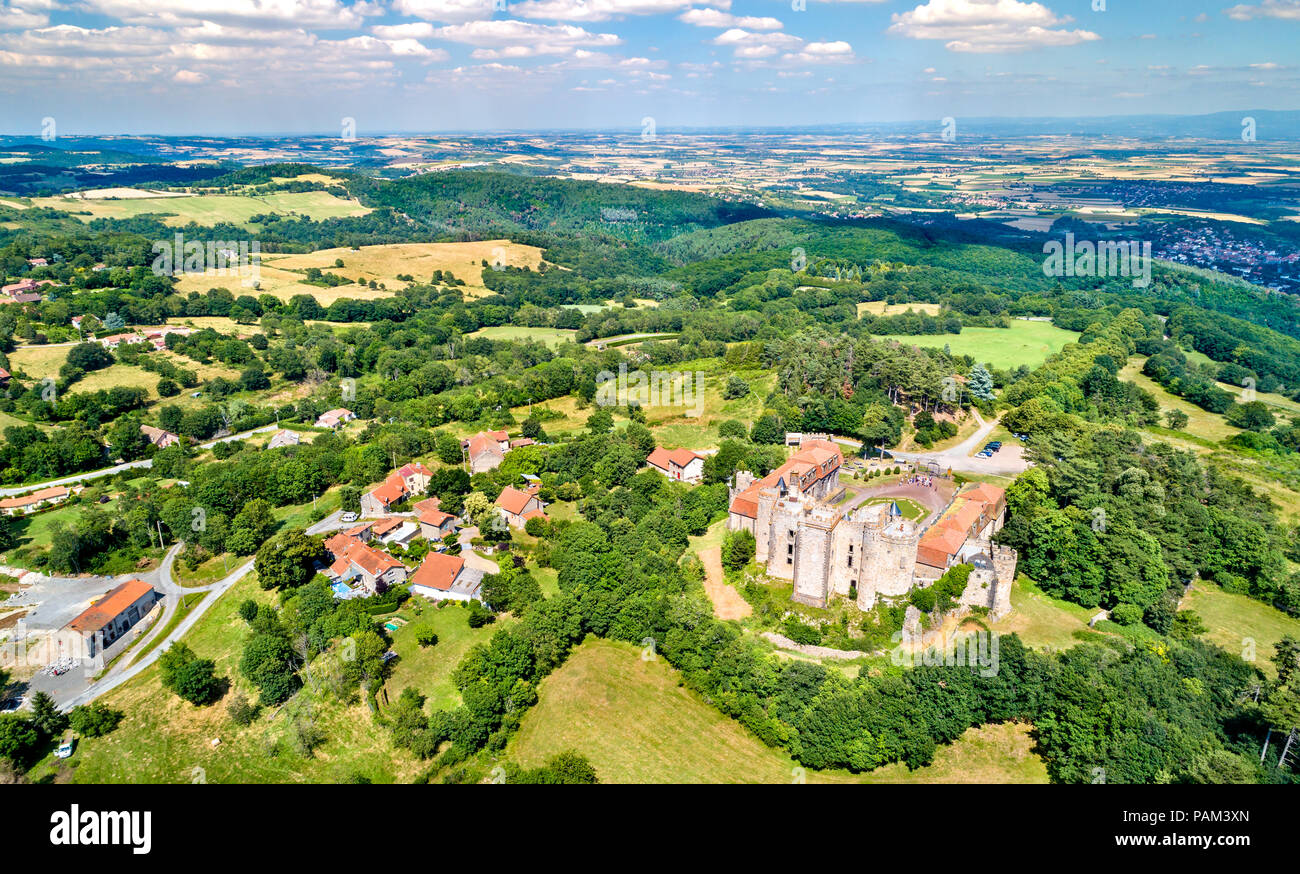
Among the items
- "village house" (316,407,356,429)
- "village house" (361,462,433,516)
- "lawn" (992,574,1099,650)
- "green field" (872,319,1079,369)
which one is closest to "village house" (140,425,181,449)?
"village house" (316,407,356,429)

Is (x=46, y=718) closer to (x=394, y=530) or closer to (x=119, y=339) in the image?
(x=394, y=530)

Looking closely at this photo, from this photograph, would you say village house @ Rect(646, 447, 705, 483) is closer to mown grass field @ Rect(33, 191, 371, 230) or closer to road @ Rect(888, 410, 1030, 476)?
road @ Rect(888, 410, 1030, 476)

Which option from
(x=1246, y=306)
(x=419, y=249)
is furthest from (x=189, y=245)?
(x=1246, y=306)

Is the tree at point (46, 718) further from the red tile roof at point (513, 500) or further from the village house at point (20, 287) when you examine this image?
the village house at point (20, 287)

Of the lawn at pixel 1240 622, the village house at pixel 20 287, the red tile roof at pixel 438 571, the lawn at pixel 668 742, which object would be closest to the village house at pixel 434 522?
the red tile roof at pixel 438 571

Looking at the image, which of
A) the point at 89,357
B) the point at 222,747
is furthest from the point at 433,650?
the point at 89,357
